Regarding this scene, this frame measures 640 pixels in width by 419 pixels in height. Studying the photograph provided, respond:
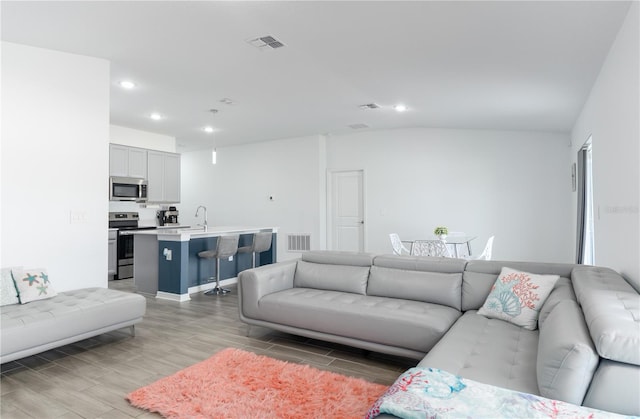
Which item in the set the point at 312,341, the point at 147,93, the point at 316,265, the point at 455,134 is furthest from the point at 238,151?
the point at 312,341

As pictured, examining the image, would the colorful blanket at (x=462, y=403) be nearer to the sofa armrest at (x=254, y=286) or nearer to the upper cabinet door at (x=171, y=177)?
the sofa armrest at (x=254, y=286)

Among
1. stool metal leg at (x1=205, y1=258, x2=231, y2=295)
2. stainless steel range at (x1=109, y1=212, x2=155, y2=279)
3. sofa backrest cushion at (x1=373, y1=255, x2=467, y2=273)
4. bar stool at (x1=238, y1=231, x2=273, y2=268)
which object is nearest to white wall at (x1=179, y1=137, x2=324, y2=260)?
bar stool at (x1=238, y1=231, x2=273, y2=268)

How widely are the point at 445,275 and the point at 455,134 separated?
4268 millimetres

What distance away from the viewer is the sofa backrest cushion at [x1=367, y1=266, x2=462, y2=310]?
3.08m

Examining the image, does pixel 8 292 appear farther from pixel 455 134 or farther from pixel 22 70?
pixel 455 134

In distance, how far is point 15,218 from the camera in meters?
3.35

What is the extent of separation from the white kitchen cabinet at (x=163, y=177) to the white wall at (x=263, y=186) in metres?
1.33

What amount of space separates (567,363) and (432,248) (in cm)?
391

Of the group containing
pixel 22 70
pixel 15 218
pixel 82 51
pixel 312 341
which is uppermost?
pixel 82 51

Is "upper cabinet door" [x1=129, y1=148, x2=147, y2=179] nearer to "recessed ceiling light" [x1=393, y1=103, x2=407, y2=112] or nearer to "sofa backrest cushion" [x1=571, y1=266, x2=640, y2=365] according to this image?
"recessed ceiling light" [x1=393, y1=103, x2=407, y2=112]

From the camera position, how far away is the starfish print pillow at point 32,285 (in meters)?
3.09

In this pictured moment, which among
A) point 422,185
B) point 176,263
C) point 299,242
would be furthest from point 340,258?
point 299,242

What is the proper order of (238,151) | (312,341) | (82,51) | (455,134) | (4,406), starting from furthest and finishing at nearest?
1. (238,151)
2. (455,134)
3. (82,51)
4. (312,341)
5. (4,406)

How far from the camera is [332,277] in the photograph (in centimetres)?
363
